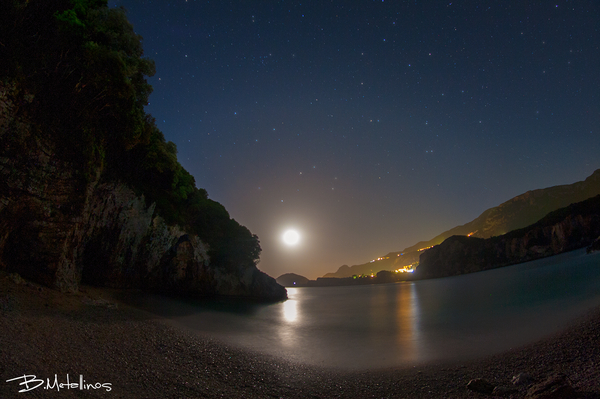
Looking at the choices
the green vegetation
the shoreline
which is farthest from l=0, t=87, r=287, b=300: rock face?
the shoreline

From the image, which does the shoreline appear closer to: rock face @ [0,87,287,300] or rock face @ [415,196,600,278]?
rock face @ [0,87,287,300]

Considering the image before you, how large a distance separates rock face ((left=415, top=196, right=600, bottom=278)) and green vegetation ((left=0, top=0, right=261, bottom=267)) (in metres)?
103

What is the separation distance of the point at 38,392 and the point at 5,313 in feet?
19.3

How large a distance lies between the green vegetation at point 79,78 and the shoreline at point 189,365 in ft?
28.4

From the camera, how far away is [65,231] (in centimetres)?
1348

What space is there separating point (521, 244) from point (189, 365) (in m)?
112

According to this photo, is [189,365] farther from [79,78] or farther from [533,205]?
[533,205]

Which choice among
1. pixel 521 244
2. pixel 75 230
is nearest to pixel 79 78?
pixel 75 230

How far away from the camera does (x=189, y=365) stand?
28.9ft

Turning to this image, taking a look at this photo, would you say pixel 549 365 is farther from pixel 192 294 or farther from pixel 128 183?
pixel 192 294

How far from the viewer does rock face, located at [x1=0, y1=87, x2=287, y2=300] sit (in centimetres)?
1139

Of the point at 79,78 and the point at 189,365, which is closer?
the point at 189,365

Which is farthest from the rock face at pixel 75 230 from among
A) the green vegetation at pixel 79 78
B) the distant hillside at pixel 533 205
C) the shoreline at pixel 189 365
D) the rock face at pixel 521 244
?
the distant hillside at pixel 533 205

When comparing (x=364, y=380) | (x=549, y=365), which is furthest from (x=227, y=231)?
(x=549, y=365)
